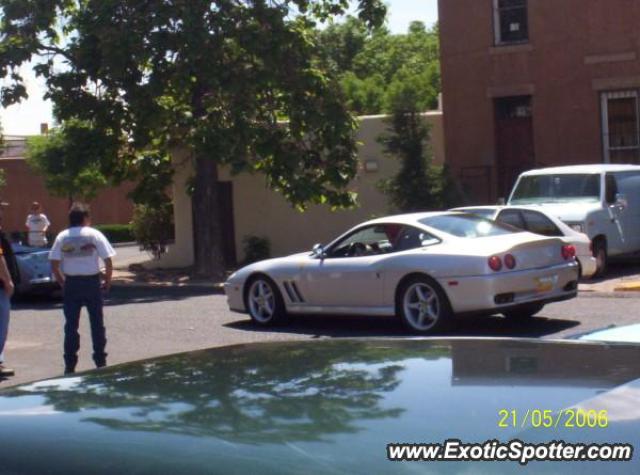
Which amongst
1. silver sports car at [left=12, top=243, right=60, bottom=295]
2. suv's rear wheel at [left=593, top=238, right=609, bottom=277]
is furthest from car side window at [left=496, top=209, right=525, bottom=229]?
silver sports car at [left=12, top=243, right=60, bottom=295]

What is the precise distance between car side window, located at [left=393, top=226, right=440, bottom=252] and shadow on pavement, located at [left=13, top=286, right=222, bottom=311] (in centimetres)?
742

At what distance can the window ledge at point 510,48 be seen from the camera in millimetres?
24125

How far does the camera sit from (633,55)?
22844mm

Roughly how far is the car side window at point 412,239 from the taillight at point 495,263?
0.83m

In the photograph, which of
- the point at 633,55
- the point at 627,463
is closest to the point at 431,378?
the point at 627,463

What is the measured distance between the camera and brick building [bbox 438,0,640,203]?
76.1 feet

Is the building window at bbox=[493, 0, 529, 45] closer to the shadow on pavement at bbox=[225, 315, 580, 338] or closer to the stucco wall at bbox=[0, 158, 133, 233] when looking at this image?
the shadow on pavement at bbox=[225, 315, 580, 338]

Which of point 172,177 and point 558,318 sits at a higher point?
point 172,177

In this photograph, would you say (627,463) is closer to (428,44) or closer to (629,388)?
(629,388)

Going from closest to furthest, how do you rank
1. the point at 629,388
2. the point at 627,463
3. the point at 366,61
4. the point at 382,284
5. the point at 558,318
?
the point at 627,463 → the point at 629,388 → the point at 382,284 → the point at 558,318 → the point at 366,61

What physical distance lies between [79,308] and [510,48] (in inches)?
641

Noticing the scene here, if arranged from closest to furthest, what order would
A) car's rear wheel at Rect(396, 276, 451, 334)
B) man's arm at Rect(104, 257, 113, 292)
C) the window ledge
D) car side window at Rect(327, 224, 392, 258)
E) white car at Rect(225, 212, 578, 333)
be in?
man's arm at Rect(104, 257, 113, 292)
white car at Rect(225, 212, 578, 333)
car's rear wheel at Rect(396, 276, 451, 334)
car side window at Rect(327, 224, 392, 258)
the window ledge

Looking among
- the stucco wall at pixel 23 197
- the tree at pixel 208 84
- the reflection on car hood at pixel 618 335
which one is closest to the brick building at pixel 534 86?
the tree at pixel 208 84

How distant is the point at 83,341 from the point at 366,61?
4177 cm
